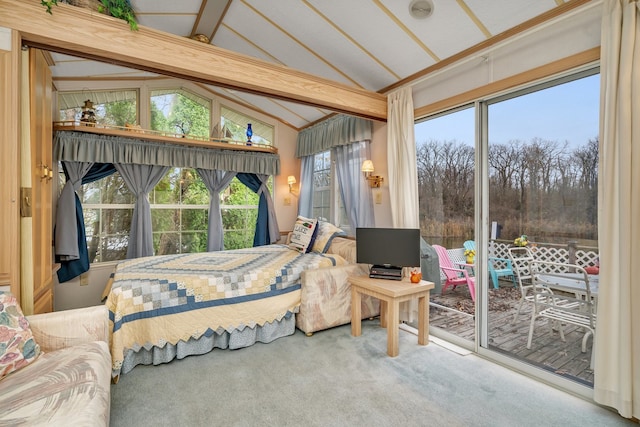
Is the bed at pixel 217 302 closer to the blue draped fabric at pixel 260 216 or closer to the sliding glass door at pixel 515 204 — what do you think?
the sliding glass door at pixel 515 204

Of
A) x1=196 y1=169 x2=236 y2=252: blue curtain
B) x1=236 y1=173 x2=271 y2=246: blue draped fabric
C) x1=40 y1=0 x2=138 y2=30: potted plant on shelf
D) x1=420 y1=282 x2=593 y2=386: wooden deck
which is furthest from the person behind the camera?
x1=236 y1=173 x2=271 y2=246: blue draped fabric

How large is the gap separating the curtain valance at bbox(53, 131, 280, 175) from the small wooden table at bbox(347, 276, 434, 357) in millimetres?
2591

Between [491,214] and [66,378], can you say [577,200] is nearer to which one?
[491,214]

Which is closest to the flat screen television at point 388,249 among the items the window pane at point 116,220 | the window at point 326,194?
the window at point 326,194

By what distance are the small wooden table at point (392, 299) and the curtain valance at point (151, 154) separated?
259 cm

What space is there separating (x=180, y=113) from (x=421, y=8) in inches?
135

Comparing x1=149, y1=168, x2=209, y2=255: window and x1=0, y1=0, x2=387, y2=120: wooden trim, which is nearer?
x1=0, y1=0, x2=387, y2=120: wooden trim

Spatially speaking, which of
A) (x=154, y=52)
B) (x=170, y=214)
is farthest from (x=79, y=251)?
(x=154, y=52)

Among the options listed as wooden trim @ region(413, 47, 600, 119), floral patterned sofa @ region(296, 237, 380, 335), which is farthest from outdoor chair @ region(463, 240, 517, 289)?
wooden trim @ region(413, 47, 600, 119)

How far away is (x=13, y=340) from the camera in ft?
4.75

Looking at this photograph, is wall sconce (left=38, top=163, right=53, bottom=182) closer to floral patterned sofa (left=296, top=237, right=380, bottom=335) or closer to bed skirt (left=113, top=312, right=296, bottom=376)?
bed skirt (left=113, top=312, right=296, bottom=376)

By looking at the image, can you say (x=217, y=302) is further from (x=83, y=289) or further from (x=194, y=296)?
(x=83, y=289)

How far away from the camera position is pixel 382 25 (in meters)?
2.44

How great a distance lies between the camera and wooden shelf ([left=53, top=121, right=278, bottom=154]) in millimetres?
3367
